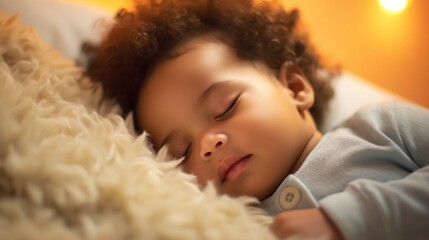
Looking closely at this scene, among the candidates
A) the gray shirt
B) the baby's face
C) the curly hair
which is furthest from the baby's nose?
the curly hair

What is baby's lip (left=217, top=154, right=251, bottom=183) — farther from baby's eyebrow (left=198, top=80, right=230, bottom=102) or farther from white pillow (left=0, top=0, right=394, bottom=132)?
white pillow (left=0, top=0, right=394, bottom=132)

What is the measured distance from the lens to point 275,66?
105 centimetres

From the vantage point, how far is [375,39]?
1.66 meters

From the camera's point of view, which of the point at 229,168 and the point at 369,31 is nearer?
the point at 229,168

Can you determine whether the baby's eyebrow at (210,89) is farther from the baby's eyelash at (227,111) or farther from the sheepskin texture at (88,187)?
the sheepskin texture at (88,187)

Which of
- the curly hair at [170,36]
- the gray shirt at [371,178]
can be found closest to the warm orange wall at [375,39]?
the curly hair at [170,36]

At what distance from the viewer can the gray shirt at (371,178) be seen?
611 mm

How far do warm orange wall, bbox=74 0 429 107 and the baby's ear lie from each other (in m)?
0.56

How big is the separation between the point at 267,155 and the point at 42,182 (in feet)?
1.35

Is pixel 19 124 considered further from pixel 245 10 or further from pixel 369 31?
pixel 369 31

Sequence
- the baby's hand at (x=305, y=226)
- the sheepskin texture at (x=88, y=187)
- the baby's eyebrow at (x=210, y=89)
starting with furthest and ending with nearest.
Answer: the baby's eyebrow at (x=210, y=89), the baby's hand at (x=305, y=226), the sheepskin texture at (x=88, y=187)

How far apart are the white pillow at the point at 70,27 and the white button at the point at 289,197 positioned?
0.46m

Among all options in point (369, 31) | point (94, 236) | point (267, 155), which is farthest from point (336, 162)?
point (369, 31)

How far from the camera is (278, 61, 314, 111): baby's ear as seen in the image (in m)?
0.99
